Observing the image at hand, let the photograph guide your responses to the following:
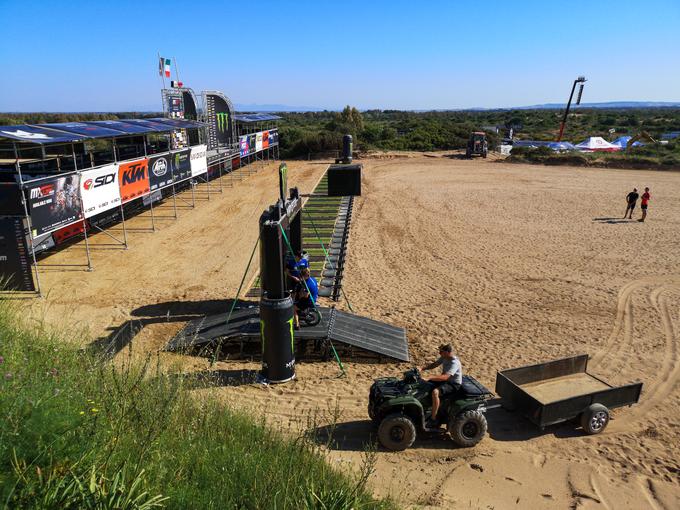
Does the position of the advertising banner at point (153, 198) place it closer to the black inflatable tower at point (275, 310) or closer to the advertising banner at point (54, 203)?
the advertising banner at point (54, 203)

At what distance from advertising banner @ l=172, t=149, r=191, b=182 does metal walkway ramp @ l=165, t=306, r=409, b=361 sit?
12150 millimetres

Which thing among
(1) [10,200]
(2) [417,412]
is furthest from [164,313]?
(2) [417,412]

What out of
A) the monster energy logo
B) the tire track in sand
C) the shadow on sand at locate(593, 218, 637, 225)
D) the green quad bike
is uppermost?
the monster energy logo

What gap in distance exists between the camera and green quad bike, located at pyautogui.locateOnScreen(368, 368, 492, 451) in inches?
263

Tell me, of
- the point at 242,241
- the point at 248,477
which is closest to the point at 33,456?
the point at 248,477

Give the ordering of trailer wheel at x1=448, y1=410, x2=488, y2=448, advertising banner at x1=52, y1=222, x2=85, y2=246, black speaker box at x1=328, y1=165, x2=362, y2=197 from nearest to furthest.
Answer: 1. trailer wheel at x1=448, y1=410, x2=488, y2=448
2. black speaker box at x1=328, y1=165, x2=362, y2=197
3. advertising banner at x1=52, y1=222, x2=85, y2=246

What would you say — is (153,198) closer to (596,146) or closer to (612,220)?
(612,220)

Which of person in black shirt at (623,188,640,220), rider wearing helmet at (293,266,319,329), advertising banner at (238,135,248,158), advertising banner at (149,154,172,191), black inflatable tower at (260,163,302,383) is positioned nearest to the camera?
black inflatable tower at (260,163,302,383)

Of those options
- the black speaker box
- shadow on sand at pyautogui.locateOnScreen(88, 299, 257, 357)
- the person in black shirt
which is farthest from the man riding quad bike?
the person in black shirt

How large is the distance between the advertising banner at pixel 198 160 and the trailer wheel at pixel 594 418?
19717 mm

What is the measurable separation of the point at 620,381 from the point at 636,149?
4461cm

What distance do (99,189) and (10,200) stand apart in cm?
335

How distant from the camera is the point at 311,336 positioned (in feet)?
31.1

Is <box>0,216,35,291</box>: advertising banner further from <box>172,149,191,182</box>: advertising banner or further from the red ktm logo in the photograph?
<box>172,149,191,182</box>: advertising banner
